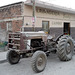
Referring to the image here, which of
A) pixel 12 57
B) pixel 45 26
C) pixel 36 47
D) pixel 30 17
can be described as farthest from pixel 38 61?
pixel 45 26

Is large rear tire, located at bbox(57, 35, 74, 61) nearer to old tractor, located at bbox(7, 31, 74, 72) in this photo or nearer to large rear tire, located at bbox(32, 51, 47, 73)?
old tractor, located at bbox(7, 31, 74, 72)

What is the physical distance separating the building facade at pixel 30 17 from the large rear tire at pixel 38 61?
5386mm

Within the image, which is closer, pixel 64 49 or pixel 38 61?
pixel 38 61

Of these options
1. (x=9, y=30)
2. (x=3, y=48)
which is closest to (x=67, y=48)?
(x=3, y=48)

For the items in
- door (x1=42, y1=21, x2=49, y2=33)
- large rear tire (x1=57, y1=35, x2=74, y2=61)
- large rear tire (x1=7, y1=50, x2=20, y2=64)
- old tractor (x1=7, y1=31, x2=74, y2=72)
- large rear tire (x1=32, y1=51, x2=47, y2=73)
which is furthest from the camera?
door (x1=42, y1=21, x2=49, y2=33)

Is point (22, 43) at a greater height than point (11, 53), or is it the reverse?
point (22, 43)

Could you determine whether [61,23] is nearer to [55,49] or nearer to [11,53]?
[55,49]

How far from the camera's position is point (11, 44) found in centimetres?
606

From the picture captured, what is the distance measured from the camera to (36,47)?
6.64 metres

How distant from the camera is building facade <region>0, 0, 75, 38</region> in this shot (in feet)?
35.2

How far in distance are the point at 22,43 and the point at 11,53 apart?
1.38m

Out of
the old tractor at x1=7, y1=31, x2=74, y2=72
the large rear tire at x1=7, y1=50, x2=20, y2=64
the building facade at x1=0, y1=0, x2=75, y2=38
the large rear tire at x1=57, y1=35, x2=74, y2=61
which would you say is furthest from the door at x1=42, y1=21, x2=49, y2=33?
the large rear tire at x1=7, y1=50, x2=20, y2=64

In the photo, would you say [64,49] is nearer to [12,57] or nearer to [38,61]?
[38,61]

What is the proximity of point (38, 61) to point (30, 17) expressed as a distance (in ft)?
20.2
